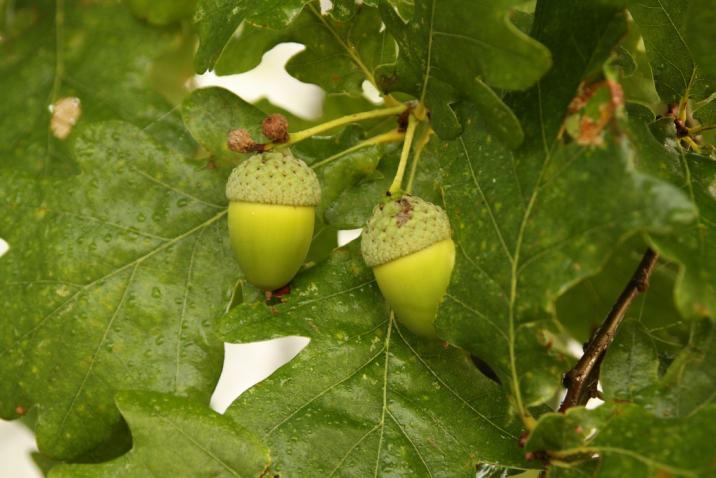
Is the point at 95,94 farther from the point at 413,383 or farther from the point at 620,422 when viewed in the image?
the point at 620,422

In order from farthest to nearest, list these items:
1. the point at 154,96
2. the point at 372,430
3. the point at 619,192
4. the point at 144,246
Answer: the point at 154,96, the point at 144,246, the point at 372,430, the point at 619,192

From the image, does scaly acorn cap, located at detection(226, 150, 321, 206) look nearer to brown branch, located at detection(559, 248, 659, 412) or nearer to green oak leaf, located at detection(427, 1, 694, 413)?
green oak leaf, located at detection(427, 1, 694, 413)

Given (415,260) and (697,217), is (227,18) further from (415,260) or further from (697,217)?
(697,217)

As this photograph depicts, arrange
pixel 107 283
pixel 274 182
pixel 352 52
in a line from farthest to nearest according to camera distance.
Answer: pixel 352 52
pixel 107 283
pixel 274 182

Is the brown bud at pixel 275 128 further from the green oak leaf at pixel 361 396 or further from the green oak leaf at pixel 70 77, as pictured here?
the green oak leaf at pixel 70 77

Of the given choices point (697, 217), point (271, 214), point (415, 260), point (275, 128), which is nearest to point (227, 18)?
point (275, 128)

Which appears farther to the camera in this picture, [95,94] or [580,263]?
[95,94]

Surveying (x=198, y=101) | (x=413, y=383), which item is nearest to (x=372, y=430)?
(x=413, y=383)

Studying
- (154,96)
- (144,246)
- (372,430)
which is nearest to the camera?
(372,430)
